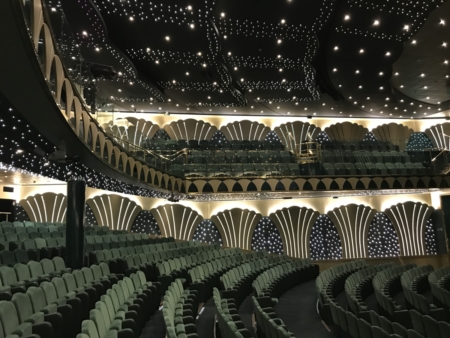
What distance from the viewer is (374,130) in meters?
13.0

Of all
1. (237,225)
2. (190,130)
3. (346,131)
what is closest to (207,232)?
(237,225)

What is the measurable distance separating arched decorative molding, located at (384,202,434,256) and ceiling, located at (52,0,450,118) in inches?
110

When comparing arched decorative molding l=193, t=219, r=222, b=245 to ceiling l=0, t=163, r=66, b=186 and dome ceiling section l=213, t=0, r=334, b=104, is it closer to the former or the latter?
dome ceiling section l=213, t=0, r=334, b=104

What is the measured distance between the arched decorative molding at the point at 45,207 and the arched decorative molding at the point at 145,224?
183cm

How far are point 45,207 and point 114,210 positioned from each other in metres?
1.54

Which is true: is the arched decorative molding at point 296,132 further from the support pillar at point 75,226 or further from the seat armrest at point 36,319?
the seat armrest at point 36,319

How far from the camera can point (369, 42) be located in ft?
23.9

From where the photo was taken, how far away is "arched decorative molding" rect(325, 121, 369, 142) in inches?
505

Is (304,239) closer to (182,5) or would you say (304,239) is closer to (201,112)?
(201,112)

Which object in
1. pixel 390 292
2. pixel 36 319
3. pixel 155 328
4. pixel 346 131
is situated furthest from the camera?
pixel 346 131

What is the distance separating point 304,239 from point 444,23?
630 cm

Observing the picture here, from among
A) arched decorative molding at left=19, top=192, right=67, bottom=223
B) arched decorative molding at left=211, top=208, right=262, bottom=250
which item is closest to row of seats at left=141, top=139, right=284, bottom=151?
arched decorative molding at left=211, top=208, right=262, bottom=250

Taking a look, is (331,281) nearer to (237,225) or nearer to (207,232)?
(237,225)

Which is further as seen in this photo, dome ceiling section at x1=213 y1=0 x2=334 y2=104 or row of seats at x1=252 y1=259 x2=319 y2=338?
dome ceiling section at x1=213 y1=0 x2=334 y2=104
